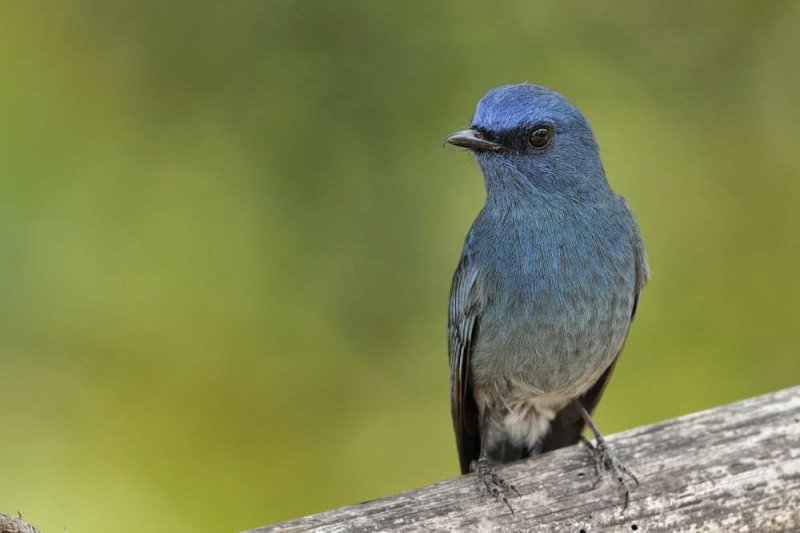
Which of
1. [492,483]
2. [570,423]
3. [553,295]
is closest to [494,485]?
[492,483]

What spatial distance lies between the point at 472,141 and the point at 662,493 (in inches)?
70.1

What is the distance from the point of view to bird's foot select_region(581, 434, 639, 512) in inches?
185

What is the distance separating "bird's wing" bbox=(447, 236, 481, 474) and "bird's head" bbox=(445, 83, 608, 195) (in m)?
0.44

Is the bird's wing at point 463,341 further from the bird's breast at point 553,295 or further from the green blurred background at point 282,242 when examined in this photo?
the green blurred background at point 282,242

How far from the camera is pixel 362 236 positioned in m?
6.77

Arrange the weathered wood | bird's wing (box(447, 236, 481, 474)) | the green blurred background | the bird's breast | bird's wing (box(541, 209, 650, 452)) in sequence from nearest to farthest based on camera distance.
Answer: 1. the weathered wood
2. the bird's breast
3. bird's wing (box(447, 236, 481, 474))
4. bird's wing (box(541, 209, 650, 452))
5. the green blurred background

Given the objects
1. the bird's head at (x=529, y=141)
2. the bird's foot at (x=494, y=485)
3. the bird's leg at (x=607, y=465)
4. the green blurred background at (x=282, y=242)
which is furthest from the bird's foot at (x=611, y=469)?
the green blurred background at (x=282, y=242)

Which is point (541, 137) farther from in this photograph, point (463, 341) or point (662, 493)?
point (662, 493)

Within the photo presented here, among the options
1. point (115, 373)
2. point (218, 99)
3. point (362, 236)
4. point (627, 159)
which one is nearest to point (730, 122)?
point (627, 159)

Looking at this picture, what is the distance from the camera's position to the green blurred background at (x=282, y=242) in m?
6.41

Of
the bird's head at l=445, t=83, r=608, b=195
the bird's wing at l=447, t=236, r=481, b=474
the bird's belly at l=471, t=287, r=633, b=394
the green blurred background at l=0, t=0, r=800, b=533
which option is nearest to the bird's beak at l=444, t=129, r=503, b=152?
the bird's head at l=445, t=83, r=608, b=195

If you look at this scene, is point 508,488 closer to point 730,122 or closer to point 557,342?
A: point 557,342

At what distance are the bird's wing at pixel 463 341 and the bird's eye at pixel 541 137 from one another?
1.94 feet

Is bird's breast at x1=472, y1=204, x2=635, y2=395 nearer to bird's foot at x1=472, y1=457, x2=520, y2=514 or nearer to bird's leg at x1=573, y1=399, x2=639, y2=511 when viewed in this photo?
bird's leg at x1=573, y1=399, x2=639, y2=511
